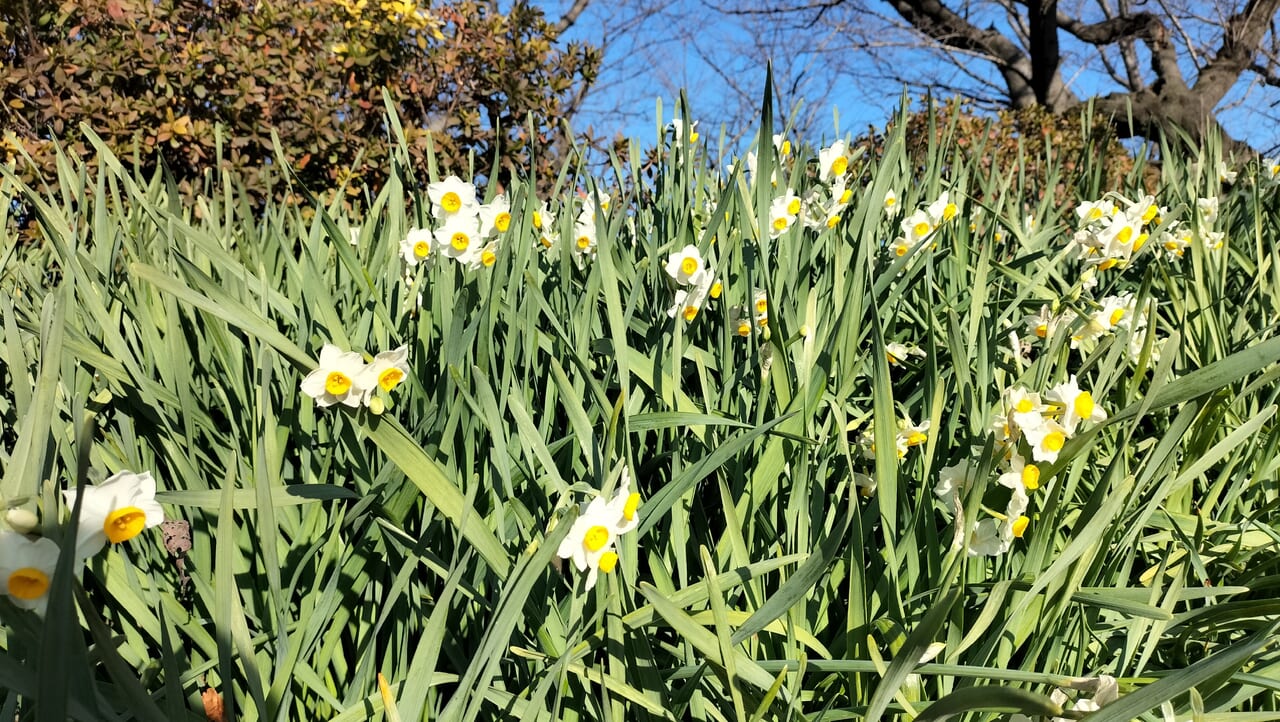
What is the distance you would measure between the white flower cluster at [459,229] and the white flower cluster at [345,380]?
1.46ft

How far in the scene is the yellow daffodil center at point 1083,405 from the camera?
2.72ft

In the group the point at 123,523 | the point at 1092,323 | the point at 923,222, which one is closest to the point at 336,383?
the point at 123,523

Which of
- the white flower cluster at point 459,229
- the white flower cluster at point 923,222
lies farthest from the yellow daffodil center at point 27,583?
the white flower cluster at point 923,222

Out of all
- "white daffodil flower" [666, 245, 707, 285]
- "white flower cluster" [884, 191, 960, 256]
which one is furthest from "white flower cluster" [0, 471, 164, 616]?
"white flower cluster" [884, 191, 960, 256]

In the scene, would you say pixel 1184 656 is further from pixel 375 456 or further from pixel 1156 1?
pixel 1156 1

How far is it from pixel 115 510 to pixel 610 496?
0.40 m

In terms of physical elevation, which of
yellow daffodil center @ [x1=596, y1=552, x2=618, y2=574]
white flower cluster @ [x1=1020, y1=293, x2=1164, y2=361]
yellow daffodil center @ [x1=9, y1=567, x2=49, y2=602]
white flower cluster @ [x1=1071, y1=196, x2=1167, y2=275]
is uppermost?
white flower cluster @ [x1=1071, y1=196, x2=1167, y2=275]

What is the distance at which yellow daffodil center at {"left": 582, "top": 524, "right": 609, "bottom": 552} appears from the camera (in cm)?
71

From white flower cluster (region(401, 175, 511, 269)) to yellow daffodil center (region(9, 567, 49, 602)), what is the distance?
715 mm

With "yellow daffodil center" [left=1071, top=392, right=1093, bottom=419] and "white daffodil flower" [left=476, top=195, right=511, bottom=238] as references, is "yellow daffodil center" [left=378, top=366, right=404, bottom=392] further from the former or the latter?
"yellow daffodil center" [left=1071, top=392, right=1093, bottom=419]

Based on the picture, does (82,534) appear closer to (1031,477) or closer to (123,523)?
(123,523)

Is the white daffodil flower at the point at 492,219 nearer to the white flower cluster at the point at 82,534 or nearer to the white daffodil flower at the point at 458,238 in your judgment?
the white daffodil flower at the point at 458,238

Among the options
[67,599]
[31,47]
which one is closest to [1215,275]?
[67,599]

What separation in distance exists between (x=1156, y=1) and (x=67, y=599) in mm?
12289
